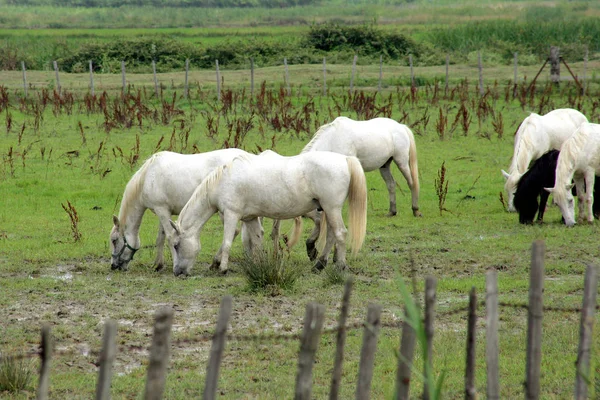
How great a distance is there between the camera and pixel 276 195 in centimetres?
949

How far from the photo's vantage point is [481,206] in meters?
14.0

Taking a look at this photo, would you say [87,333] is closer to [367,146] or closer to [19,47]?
[367,146]

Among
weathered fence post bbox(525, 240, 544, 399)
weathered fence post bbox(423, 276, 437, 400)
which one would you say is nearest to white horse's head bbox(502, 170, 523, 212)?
weathered fence post bbox(525, 240, 544, 399)

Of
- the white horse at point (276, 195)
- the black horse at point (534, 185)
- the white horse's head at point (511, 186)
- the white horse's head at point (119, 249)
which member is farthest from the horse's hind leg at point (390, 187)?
the white horse's head at point (119, 249)

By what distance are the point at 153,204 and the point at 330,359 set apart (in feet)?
14.0

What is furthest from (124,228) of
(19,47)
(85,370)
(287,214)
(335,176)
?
(19,47)

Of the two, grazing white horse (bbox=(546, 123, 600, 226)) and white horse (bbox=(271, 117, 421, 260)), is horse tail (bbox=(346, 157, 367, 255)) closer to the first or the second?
white horse (bbox=(271, 117, 421, 260))

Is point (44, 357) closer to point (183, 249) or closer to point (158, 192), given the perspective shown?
point (183, 249)

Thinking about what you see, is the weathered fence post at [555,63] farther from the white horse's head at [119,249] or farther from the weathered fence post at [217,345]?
the weathered fence post at [217,345]

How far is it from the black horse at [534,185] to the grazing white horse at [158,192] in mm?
4497

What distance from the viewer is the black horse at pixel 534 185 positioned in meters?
12.1

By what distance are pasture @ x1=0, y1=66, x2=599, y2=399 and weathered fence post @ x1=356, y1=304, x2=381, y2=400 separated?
0.46m

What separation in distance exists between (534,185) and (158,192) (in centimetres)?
552

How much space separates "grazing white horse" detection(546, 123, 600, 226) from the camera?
11.9 metres
